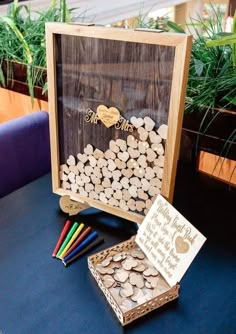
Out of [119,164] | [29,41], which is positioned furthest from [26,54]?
[119,164]

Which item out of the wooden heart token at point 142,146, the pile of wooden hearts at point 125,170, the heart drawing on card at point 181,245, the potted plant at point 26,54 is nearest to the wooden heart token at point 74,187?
the pile of wooden hearts at point 125,170

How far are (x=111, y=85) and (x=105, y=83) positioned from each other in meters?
0.01

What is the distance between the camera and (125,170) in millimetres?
777

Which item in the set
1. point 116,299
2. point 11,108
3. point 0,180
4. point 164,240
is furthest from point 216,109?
point 11,108

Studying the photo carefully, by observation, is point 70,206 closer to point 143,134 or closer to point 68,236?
point 68,236

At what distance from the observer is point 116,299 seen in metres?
0.63

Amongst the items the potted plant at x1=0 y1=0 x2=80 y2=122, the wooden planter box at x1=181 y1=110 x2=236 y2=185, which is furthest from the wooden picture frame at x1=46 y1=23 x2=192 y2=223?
the potted plant at x1=0 y1=0 x2=80 y2=122

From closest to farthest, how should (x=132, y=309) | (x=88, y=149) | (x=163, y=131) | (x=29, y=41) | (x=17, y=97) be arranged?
(x=132, y=309), (x=163, y=131), (x=88, y=149), (x=29, y=41), (x=17, y=97)

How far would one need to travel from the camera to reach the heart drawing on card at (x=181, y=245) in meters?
0.63

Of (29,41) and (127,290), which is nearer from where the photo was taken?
(127,290)

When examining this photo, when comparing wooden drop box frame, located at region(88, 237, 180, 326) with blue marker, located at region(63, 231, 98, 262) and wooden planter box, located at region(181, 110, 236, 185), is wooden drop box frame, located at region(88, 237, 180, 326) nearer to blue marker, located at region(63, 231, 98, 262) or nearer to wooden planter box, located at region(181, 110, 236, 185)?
blue marker, located at region(63, 231, 98, 262)

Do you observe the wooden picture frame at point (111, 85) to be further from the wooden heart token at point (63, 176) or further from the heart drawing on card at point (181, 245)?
the heart drawing on card at point (181, 245)

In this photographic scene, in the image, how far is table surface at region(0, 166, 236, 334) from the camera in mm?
609

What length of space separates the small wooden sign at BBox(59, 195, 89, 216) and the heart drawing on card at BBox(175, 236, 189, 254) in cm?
28
